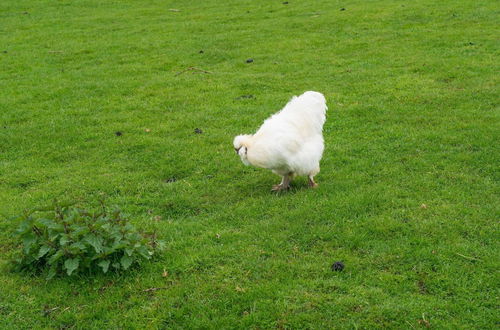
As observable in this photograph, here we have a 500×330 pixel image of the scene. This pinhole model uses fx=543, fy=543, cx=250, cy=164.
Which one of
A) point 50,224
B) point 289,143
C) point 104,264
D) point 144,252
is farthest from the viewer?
point 289,143

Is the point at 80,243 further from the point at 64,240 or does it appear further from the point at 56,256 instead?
the point at 56,256

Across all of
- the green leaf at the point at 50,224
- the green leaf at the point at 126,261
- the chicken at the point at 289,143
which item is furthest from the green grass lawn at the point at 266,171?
the green leaf at the point at 50,224

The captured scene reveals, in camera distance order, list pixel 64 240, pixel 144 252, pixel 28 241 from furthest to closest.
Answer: pixel 144 252 < pixel 28 241 < pixel 64 240

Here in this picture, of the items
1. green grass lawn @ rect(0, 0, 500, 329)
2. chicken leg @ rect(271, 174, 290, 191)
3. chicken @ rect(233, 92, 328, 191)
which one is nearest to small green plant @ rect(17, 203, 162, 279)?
green grass lawn @ rect(0, 0, 500, 329)

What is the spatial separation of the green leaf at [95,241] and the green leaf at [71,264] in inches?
11.5

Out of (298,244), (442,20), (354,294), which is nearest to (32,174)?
(298,244)

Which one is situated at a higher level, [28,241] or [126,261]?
[28,241]

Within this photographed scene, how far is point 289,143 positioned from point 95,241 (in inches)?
124

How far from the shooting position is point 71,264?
20.5 ft

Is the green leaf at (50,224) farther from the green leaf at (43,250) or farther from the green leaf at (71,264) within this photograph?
the green leaf at (71,264)

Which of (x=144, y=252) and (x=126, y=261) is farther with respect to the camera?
(x=144, y=252)

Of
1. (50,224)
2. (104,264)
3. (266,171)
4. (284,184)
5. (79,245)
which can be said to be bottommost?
(266,171)

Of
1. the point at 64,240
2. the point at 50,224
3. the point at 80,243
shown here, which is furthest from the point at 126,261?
the point at 50,224

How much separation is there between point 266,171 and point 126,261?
3.89 meters
